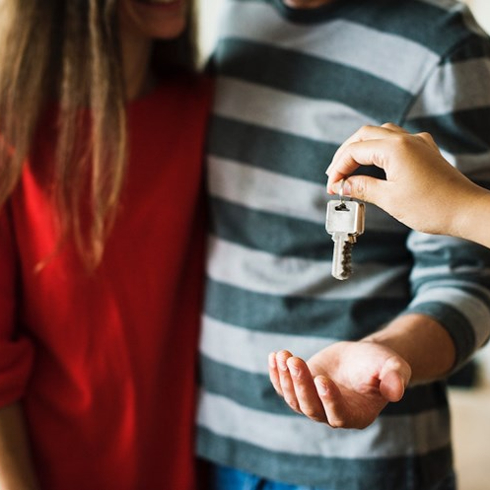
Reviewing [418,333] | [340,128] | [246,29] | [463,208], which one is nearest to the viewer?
[463,208]

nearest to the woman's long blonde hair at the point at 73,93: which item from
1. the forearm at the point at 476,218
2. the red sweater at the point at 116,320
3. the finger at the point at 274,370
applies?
the red sweater at the point at 116,320

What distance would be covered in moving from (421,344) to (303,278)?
18cm

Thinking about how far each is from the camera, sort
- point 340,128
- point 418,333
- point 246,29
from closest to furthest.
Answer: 1. point 418,333
2. point 340,128
3. point 246,29

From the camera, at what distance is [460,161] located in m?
0.79

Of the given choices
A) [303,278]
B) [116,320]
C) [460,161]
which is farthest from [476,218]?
[116,320]

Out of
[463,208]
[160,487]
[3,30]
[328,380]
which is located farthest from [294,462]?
[3,30]

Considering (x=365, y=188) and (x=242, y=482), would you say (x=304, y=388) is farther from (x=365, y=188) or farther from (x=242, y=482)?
(x=242, y=482)

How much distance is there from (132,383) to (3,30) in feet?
1.37

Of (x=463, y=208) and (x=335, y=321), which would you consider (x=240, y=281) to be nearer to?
(x=335, y=321)

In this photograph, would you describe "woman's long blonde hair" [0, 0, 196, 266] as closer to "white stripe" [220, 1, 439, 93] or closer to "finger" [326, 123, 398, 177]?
"white stripe" [220, 1, 439, 93]

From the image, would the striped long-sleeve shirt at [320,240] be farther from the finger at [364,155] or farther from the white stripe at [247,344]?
the finger at [364,155]

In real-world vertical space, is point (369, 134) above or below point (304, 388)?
above

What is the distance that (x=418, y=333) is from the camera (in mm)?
769

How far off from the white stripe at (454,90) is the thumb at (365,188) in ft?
0.83
